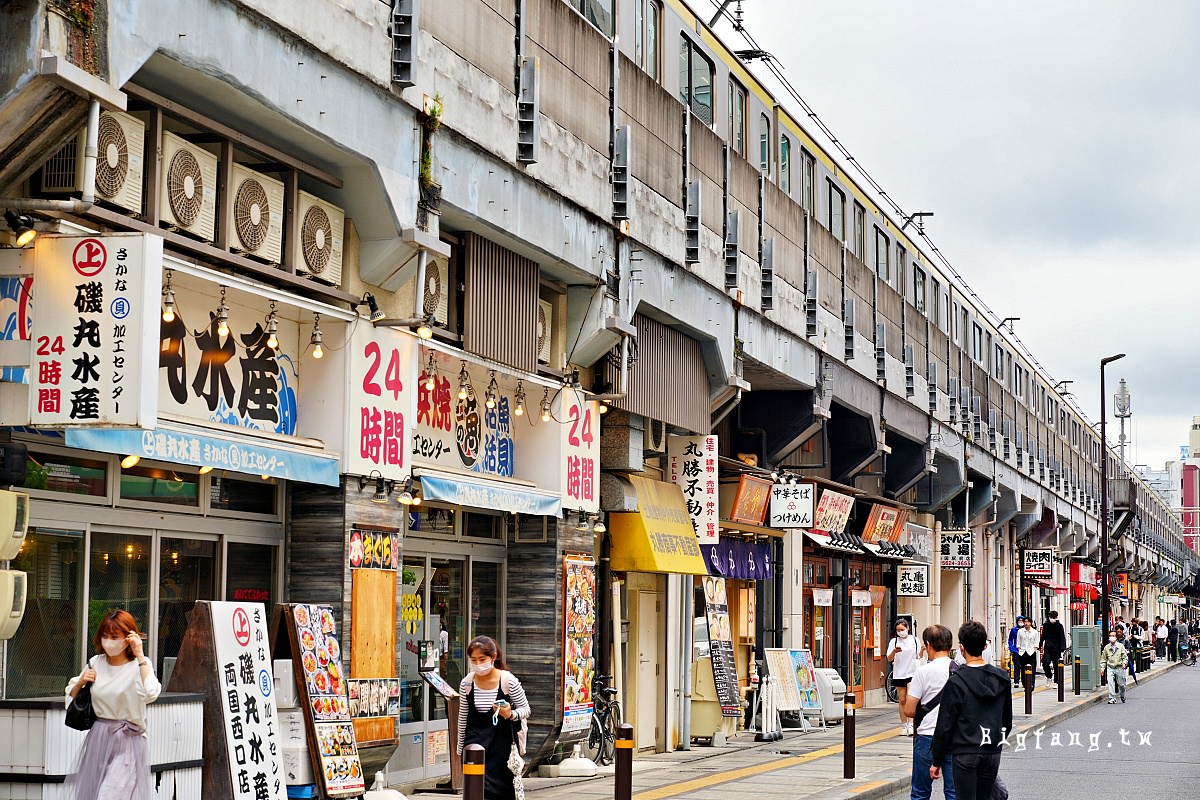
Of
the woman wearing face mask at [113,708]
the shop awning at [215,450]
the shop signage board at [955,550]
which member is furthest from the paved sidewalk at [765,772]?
the shop signage board at [955,550]

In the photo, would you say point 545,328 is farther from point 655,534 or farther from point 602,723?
point 602,723

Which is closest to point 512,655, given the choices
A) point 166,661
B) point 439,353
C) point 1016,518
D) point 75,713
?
point 439,353

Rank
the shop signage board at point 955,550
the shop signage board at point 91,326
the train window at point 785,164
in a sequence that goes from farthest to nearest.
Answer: the shop signage board at point 955,550
the train window at point 785,164
the shop signage board at point 91,326

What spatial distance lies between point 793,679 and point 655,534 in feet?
22.7

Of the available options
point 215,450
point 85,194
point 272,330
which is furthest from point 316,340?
point 85,194

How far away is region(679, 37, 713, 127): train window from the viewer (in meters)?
22.8

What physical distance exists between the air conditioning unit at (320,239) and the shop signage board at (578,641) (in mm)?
5906

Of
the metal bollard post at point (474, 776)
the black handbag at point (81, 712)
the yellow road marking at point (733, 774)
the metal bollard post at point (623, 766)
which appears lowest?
the yellow road marking at point (733, 774)

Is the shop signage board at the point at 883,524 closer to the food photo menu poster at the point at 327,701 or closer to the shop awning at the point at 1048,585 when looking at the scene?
the shop awning at the point at 1048,585

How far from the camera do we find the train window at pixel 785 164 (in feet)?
89.6

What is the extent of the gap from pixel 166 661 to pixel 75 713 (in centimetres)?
295

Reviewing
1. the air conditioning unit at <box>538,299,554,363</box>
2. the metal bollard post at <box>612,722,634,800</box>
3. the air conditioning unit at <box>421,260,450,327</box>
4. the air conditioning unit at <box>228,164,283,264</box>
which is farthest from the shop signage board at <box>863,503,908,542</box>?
the air conditioning unit at <box>228,164,283,264</box>

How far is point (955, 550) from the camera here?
43562 millimetres

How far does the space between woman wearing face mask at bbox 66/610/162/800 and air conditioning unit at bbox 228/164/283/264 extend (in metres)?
3.88
